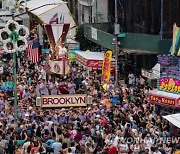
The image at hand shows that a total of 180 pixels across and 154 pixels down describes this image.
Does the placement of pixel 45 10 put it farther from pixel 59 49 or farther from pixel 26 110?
pixel 26 110

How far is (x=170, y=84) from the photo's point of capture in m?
27.7

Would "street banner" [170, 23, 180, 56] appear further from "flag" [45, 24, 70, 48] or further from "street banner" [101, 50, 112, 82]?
"flag" [45, 24, 70, 48]

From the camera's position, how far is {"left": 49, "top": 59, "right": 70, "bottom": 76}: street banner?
33.5 meters

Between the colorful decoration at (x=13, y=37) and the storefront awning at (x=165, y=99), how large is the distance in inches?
213

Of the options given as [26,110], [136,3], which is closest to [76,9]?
[136,3]

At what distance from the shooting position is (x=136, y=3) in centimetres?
4541

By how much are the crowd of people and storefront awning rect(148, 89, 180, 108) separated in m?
0.57

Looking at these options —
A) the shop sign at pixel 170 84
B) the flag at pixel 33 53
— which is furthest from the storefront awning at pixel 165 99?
the flag at pixel 33 53

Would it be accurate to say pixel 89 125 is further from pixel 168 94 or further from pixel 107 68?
pixel 107 68

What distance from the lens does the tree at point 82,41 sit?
180 ft

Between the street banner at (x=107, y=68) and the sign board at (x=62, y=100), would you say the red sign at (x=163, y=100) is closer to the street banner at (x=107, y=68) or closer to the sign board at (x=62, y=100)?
the sign board at (x=62, y=100)

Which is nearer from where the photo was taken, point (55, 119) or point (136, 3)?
point (55, 119)

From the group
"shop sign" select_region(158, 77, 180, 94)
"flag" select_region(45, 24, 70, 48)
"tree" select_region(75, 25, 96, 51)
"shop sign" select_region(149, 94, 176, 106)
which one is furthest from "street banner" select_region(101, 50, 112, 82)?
"tree" select_region(75, 25, 96, 51)

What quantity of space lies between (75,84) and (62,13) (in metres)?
20.5
